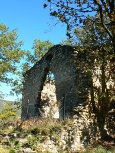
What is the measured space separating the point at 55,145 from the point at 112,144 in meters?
2.68

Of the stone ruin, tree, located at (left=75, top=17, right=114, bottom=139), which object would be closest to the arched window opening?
the stone ruin

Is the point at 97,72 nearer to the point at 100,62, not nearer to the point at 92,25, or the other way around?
the point at 100,62

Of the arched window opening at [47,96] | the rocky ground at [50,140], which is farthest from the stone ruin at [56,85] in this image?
the rocky ground at [50,140]

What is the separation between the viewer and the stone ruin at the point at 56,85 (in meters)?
12.6

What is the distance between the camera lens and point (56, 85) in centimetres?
1513

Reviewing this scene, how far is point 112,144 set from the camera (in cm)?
1126

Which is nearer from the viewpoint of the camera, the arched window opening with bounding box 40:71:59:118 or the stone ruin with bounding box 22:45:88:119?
the stone ruin with bounding box 22:45:88:119

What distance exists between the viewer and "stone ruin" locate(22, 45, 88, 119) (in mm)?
12625

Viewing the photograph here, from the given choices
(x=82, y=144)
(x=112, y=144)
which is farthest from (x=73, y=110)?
(x=112, y=144)

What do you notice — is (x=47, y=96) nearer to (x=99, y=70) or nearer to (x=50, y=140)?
(x=99, y=70)

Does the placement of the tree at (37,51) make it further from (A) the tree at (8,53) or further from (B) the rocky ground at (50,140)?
(B) the rocky ground at (50,140)

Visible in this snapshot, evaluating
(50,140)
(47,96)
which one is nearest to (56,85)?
(47,96)

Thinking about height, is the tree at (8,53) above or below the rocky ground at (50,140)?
above

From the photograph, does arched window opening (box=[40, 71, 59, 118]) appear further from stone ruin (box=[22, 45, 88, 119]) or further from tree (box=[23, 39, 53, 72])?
tree (box=[23, 39, 53, 72])
